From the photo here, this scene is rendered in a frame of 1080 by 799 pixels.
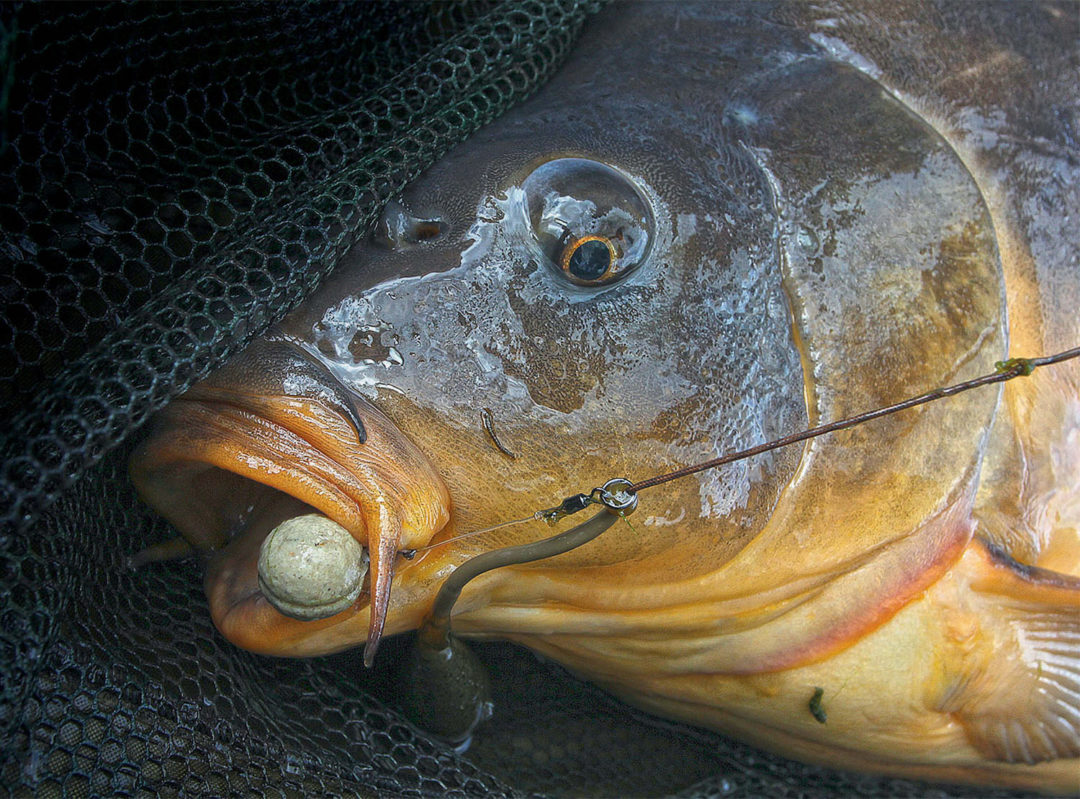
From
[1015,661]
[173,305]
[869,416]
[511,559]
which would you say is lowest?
[1015,661]

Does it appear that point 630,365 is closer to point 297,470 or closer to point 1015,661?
point 297,470

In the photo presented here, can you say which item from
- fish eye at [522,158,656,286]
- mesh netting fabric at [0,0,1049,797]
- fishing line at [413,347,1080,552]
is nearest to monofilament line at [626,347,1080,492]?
fishing line at [413,347,1080,552]

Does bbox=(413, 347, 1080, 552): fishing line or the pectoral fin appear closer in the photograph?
bbox=(413, 347, 1080, 552): fishing line

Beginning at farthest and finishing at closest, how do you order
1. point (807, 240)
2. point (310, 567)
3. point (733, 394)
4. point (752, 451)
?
point (807, 240) < point (733, 394) < point (752, 451) < point (310, 567)

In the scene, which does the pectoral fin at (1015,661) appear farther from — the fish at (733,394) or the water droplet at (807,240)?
the water droplet at (807,240)

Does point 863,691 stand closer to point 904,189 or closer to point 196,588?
point 904,189

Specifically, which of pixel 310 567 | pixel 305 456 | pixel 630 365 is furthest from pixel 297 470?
pixel 630 365

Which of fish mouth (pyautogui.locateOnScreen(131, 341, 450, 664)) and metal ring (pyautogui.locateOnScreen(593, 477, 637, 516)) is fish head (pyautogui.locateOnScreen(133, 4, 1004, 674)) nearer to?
fish mouth (pyautogui.locateOnScreen(131, 341, 450, 664))
